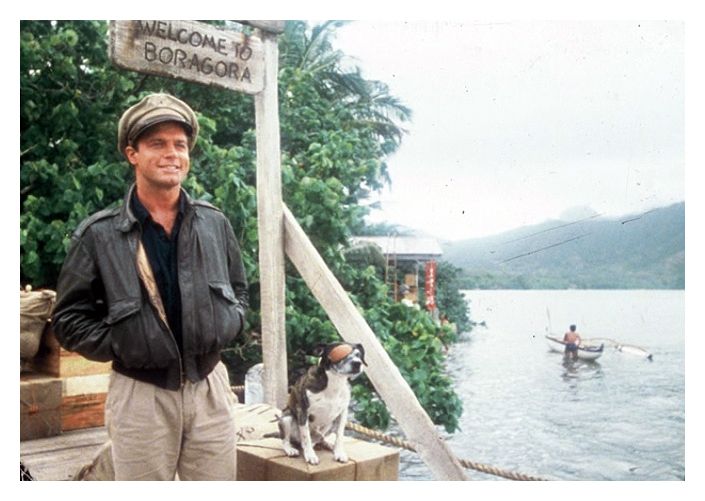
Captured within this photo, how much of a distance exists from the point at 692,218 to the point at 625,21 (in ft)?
2.59

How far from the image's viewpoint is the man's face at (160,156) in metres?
2.60

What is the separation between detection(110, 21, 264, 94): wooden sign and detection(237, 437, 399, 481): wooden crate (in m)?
1.43

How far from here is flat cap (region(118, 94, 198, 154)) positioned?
257 cm

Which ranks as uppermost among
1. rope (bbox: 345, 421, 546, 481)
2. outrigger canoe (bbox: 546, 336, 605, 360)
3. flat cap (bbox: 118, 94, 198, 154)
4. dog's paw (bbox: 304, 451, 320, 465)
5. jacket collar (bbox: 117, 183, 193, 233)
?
flat cap (bbox: 118, 94, 198, 154)

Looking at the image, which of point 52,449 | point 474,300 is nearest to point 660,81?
point 474,300

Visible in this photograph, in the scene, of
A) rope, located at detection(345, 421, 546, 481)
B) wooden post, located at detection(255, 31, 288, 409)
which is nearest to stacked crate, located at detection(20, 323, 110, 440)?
wooden post, located at detection(255, 31, 288, 409)

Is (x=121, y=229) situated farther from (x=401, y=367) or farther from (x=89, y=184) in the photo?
(x=401, y=367)

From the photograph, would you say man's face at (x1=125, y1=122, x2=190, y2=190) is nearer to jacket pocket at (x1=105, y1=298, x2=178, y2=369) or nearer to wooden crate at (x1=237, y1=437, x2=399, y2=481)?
jacket pocket at (x1=105, y1=298, x2=178, y2=369)

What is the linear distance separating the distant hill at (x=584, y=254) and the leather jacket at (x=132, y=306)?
40.7 inches

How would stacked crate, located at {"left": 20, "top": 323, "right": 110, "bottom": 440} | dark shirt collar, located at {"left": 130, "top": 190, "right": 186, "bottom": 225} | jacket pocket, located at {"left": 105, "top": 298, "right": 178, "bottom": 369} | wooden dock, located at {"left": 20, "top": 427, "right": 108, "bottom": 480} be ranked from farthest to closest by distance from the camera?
stacked crate, located at {"left": 20, "top": 323, "right": 110, "bottom": 440} < wooden dock, located at {"left": 20, "top": 427, "right": 108, "bottom": 480} < dark shirt collar, located at {"left": 130, "top": 190, "right": 186, "bottom": 225} < jacket pocket, located at {"left": 105, "top": 298, "right": 178, "bottom": 369}

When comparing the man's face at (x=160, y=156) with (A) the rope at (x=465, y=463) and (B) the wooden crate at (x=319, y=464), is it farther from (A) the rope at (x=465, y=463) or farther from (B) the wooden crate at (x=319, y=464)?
(A) the rope at (x=465, y=463)

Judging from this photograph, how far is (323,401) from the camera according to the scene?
2.78 metres

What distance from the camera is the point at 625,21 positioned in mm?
3088

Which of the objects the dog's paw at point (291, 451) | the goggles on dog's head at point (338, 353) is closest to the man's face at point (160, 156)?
the goggles on dog's head at point (338, 353)
